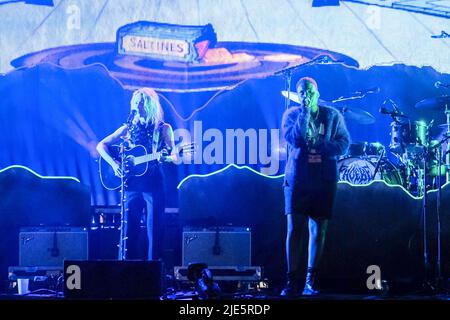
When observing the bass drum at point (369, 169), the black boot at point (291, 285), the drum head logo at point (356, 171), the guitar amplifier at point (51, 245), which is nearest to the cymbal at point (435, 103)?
the bass drum at point (369, 169)

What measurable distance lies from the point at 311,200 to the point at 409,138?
987 millimetres

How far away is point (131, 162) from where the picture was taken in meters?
5.59

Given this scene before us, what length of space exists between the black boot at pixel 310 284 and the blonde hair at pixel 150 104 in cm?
180

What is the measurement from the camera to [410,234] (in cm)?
564

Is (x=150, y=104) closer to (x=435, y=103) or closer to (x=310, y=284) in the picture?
(x=310, y=284)

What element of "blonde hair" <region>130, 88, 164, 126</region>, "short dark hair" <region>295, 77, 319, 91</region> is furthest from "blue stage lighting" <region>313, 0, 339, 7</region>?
"blonde hair" <region>130, 88, 164, 126</region>

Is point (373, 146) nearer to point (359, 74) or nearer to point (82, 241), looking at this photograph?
point (359, 74)

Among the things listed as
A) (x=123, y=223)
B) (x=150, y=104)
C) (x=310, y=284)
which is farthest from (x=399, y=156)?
(x=123, y=223)

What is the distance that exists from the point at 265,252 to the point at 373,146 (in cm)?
128

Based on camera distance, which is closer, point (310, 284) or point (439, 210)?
point (310, 284)

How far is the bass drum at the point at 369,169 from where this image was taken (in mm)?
5594

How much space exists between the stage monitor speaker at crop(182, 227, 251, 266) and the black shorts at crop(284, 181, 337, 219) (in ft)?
1.56

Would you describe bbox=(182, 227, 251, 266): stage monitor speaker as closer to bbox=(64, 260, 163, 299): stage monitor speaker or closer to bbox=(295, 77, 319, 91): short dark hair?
bbox=(64, 260, 163, 299): stage monitor speaker

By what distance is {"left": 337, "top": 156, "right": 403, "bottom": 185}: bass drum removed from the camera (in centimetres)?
559
